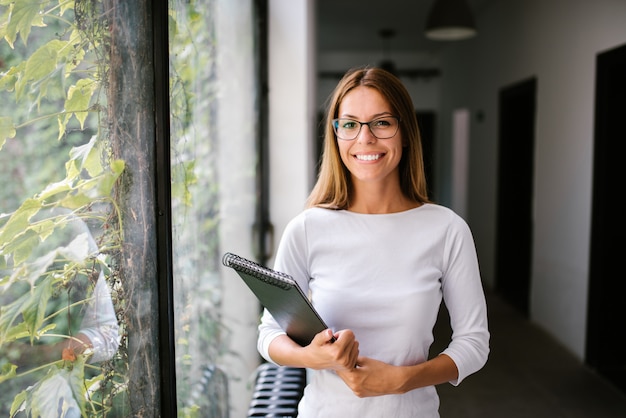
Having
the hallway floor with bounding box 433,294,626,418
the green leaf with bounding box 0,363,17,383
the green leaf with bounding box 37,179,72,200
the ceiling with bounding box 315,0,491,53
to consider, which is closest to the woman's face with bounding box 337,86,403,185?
the green leaf with bounding box 37,179,72,200

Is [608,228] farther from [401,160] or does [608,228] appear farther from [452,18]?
[401,160]

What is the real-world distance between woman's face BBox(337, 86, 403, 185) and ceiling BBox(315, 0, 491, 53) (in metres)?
5.09

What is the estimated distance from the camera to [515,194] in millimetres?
5766

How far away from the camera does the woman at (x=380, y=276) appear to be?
3.69 feet

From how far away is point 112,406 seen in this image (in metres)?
1.04

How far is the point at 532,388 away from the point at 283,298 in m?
2.87

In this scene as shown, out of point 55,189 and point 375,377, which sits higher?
point 55,189

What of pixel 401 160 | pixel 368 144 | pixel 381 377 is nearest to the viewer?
pixel 381 377

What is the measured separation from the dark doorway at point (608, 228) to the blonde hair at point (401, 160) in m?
2.80

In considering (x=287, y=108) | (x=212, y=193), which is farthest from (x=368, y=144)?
(x=287, y=108)

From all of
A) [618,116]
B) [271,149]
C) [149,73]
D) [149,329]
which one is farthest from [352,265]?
[618,116]

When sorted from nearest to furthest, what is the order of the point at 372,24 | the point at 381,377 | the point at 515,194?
the point at 381,377 → the point at 515,194 → the point at 372,24

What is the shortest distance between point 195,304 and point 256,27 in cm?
165

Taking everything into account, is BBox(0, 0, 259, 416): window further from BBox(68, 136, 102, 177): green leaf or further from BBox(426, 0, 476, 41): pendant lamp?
BBox(426, 0, 476, 41): pendant lamp
